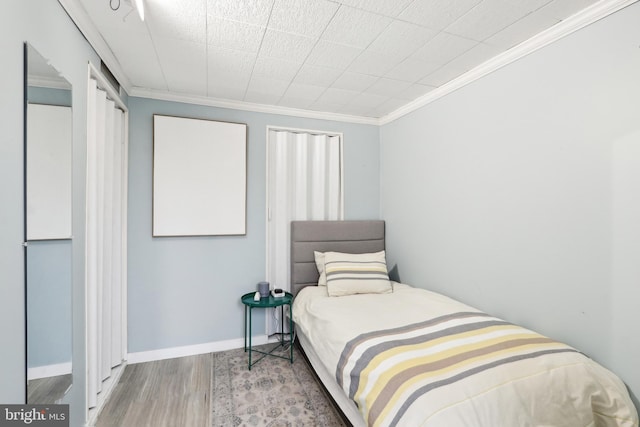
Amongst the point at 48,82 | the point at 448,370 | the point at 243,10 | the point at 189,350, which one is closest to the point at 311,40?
the point at 243,10

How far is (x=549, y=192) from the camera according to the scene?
5.91ft

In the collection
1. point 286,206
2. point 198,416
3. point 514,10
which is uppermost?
point 514,10

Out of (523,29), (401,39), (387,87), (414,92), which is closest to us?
(523,29)

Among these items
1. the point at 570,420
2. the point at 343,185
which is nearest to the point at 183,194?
the point at 343,185

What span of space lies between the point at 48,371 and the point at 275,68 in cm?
232

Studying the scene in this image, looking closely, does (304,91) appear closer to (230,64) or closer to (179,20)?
(230,64)

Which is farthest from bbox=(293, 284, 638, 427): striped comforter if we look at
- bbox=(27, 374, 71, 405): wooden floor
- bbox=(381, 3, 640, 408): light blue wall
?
bbox=(27, 374, 71, 405): wooden floor

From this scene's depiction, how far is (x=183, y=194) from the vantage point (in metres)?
2.77

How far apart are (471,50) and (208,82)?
215 cm

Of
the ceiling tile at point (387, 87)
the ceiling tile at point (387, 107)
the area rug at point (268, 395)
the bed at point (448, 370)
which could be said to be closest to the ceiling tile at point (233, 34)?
the ceiling tile at point (387, 87)

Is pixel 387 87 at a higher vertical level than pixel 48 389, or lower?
higher

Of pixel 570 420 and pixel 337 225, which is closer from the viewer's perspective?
pixel 570 420

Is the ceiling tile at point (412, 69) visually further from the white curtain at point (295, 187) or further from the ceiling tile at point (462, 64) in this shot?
the white curtain at point (295, 187)

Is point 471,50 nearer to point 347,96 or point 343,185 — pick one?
point 347,96
